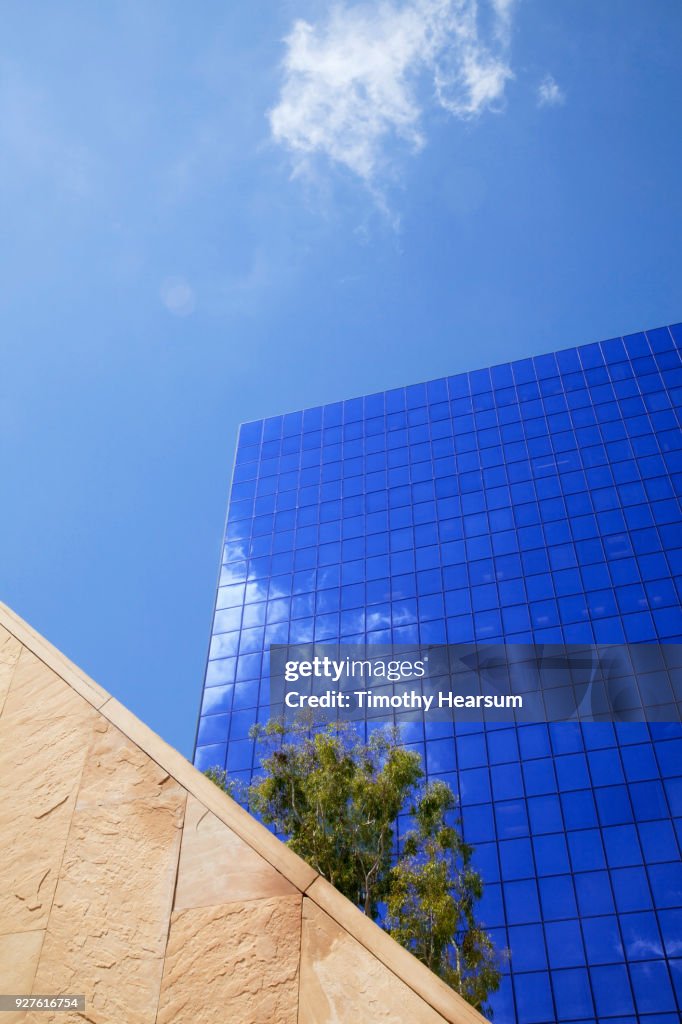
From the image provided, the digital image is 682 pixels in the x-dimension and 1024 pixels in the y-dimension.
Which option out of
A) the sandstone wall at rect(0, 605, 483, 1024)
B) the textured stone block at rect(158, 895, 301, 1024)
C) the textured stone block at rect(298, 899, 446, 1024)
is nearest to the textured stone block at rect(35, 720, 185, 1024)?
the sandstone wall at rect(0, 605, 483, 1024)

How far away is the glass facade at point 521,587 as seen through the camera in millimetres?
32781

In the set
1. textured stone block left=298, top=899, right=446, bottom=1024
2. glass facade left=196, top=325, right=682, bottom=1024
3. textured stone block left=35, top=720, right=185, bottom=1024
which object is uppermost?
glass facade left=196, top=325, right=682, bottom=1024

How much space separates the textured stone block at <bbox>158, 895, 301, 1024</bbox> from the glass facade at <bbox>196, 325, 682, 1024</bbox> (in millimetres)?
31501

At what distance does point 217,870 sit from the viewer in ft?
16.5

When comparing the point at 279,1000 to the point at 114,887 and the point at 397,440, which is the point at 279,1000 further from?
the point at 397,440

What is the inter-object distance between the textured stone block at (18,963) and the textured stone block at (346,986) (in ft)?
5.26

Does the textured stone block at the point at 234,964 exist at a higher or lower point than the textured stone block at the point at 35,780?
lower

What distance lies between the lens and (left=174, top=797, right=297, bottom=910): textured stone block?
4.89m

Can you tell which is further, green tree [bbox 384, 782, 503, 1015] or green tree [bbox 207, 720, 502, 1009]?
green tree [bbox 207, 720, 502, 1009]

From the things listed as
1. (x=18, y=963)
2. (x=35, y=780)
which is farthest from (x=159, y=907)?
(x=35, y=780)

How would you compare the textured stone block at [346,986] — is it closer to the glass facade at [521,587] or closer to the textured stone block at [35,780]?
the textured stone block at [35,780]

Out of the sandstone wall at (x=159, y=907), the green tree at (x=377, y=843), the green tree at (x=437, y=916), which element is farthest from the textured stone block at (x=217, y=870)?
the green tree at (x=377, y=843)

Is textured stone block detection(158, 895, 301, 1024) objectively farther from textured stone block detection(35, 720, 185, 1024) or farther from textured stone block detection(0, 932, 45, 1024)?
textured stone block detection(0, 932, 45, 1024)

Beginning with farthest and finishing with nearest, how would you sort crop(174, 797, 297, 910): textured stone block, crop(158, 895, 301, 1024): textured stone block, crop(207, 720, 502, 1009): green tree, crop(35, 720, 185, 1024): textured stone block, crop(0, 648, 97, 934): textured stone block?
crop(207, 720, 502, 1009): green tree, crop(0, 648, 97, 934): textured stone block, crop(174, 797, 297, 910): textured stone block, crop(35, 720, 185, 1024): textured stone block, crop(158, 895, 301, 1024): textured stone block
